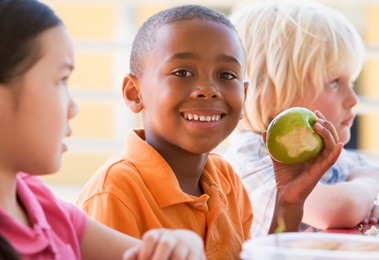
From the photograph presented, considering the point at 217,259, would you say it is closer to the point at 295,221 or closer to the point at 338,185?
the point at 295,221

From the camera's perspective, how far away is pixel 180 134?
1.54m

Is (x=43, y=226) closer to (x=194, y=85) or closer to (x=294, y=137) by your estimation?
(x=194, y=85)

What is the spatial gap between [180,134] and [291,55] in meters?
0.76

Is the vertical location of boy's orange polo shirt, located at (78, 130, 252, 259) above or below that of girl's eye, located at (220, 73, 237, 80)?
below

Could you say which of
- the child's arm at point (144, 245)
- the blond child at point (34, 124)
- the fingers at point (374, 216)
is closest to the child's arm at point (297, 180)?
the fingers at point (374, 216)

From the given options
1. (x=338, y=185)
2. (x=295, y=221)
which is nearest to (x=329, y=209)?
(x=338, y=185)

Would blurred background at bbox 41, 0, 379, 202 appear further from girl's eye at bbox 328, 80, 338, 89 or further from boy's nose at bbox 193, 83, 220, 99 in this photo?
boy's nose at bbox 193, 83, 220, 99

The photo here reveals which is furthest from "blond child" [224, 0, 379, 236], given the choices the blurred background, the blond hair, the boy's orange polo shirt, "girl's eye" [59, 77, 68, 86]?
the blurred background

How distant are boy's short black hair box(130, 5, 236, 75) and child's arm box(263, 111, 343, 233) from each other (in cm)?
28

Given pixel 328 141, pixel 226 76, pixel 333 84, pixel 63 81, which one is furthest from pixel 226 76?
pixel 333 84

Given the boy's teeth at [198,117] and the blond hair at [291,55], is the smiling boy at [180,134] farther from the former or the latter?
the blond hair at [291,55]

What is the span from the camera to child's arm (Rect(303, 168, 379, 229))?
6.35 ft

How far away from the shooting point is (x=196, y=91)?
150 centimetres

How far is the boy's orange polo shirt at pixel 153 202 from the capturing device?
1422 mm
